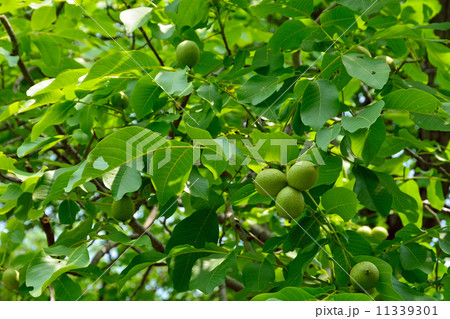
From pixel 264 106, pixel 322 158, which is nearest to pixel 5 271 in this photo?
pixel 264 106

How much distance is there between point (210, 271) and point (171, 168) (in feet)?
1.18

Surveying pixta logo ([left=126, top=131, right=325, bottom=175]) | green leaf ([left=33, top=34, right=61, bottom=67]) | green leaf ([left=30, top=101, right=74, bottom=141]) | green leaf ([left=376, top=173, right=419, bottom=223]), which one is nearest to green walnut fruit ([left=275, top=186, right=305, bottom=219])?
pixta logo ([left=126, top=131, right=325, bottom=175])

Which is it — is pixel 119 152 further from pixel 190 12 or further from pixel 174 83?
pixel 190 12

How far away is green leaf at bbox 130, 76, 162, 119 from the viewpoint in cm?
172

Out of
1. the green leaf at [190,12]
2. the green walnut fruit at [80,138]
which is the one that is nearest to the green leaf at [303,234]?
the green leaf at [190,12]

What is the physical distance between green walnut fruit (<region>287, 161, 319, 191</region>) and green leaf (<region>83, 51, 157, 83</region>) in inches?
26.1

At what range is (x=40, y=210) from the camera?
1.83 meters

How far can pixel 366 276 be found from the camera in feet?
4.75

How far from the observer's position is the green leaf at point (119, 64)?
1.67m

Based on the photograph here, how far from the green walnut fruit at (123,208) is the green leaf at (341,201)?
70 cm

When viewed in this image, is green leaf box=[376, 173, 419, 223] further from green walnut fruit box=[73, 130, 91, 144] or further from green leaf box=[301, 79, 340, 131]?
green walnut fruit box=[73, 130, 91, 144]

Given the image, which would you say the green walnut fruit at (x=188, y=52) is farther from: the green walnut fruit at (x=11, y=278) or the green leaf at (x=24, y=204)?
the green walnut fruit at (x=11, y=278)

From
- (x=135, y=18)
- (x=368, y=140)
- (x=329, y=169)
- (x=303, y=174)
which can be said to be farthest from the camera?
(x=135, y=18)

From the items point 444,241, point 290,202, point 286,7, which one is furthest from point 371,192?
point 286,7
